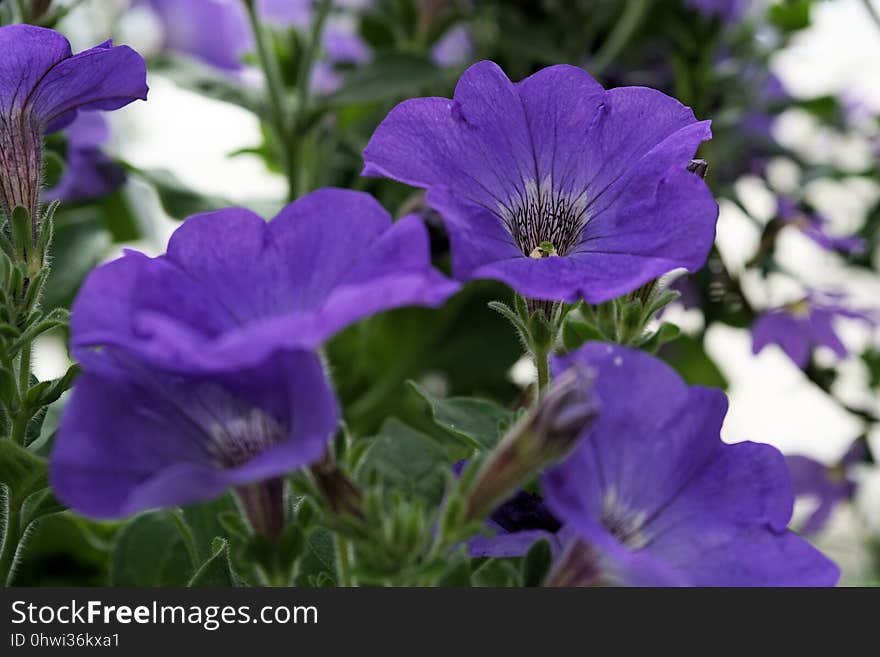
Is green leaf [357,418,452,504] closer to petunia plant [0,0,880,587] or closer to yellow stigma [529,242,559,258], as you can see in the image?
petunia plant [0,0,880,587]

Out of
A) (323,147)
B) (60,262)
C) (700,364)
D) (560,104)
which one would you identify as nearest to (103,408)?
(560,104)

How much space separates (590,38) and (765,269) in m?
0.30

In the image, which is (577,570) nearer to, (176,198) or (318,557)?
(318,557)

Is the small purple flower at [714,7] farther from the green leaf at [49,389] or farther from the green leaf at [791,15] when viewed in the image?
the green leaf at [49,389]

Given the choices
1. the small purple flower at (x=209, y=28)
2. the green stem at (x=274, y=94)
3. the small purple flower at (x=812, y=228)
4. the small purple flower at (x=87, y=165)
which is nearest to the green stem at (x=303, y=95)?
the green stem at (x=274, y=94)

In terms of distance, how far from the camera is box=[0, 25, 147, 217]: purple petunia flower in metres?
0.44

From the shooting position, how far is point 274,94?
84 centimetres

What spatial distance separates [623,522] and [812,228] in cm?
53

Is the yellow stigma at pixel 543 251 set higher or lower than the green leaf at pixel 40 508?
higher

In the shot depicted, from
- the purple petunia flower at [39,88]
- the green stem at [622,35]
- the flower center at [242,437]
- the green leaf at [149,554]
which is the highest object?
the green stem at [622,35]

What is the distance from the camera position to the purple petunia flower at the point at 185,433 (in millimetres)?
294

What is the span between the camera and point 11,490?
45 centimetres

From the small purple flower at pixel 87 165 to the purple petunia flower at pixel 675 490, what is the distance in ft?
1.47

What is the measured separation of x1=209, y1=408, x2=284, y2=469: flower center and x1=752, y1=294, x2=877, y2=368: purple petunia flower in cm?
52
